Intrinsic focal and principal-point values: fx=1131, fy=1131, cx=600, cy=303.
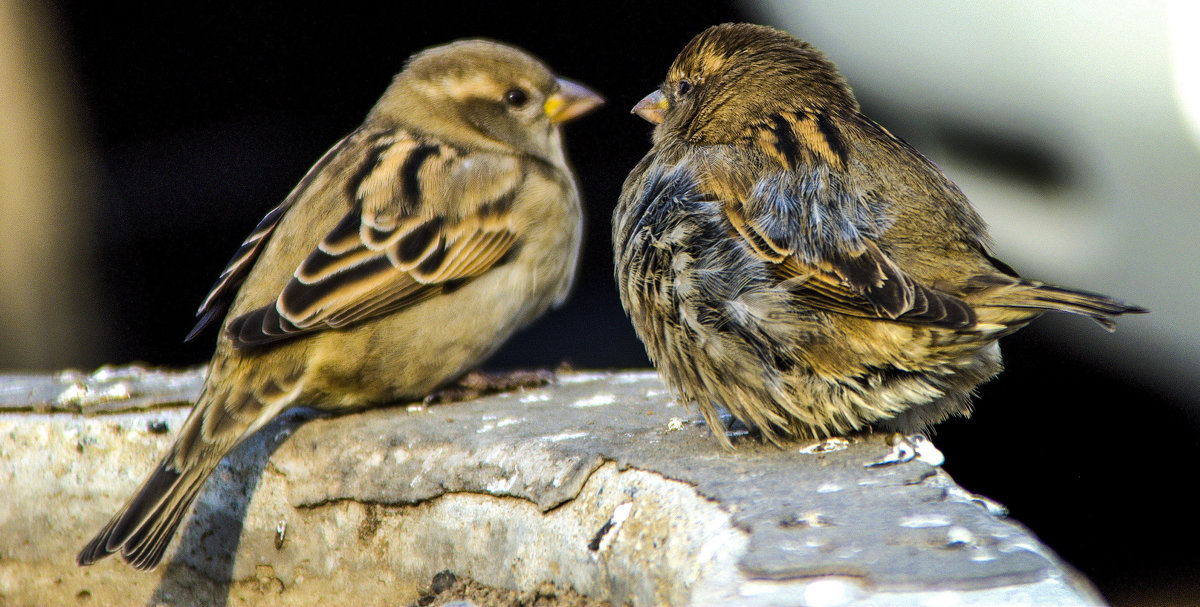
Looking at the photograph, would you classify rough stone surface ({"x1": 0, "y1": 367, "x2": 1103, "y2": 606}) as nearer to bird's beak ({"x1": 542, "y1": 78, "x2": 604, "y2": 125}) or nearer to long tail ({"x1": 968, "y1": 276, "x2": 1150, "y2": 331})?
long tail ({"x1": 968, "y1": 276, "x2": 1150, "y2": 331})

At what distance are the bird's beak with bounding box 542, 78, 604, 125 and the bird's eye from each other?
0.08m

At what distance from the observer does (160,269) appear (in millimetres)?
6430

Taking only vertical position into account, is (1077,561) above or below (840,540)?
below

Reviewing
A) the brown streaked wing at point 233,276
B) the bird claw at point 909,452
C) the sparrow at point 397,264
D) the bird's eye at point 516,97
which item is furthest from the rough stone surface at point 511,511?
the bird's eye at point 516,97

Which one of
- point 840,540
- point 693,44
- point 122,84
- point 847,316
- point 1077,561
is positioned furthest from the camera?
point 122,84

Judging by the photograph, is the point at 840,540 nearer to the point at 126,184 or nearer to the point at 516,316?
the point at 516,316

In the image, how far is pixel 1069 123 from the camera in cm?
567

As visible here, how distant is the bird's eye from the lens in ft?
12.4

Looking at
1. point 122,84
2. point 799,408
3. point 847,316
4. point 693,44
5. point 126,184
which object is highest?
point 693,44

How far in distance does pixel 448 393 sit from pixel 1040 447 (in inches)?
157

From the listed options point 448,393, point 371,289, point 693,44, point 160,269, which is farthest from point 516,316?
point 160,269

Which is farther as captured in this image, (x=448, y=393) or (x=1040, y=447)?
(x=1040, y=447)

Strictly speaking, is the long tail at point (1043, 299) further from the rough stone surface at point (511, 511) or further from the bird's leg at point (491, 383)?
the bird's leg at point (491, 383)

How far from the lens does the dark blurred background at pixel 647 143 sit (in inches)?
218
